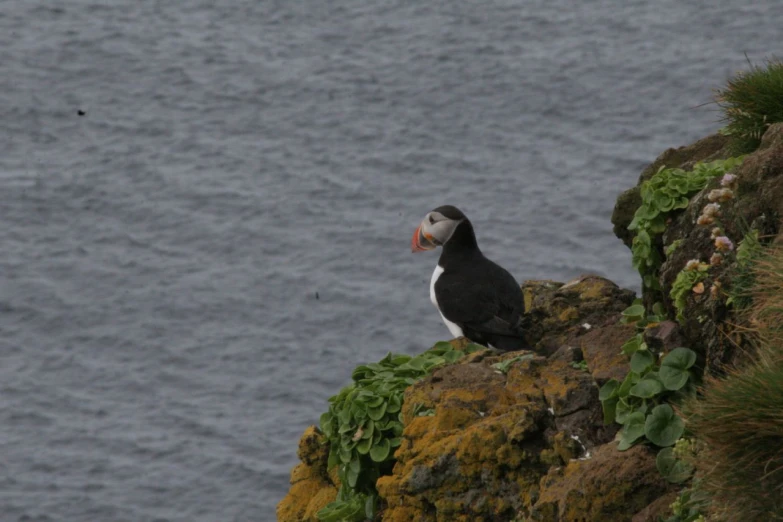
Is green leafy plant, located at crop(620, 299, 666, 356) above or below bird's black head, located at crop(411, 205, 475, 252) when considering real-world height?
above

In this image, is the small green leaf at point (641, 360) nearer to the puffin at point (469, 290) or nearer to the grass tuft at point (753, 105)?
the grass tuft at point (753, 105)

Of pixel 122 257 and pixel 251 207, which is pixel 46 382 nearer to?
pixel 122 257

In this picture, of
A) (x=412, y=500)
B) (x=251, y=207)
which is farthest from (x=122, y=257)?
(x=412, y=500)

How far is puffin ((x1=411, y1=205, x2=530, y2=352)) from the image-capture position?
35.2ft

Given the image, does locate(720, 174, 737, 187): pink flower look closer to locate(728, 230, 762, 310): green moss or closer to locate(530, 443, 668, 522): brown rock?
locate(728, 230, 762, 310): green moss

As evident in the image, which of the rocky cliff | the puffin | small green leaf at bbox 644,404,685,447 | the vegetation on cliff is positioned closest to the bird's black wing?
the puffin

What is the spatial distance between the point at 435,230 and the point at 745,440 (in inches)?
244

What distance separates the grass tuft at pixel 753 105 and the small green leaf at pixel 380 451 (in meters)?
3.38

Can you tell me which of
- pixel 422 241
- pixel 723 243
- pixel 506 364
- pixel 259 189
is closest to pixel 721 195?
pixel 723 243

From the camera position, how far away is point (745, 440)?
6.19 metres

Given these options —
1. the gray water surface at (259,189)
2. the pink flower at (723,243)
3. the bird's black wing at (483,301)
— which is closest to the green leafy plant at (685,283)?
the pink flower at (723,243)

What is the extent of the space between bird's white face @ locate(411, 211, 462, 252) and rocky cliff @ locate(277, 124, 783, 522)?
257 cm

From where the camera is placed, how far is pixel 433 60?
40.7 m

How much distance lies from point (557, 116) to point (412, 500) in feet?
95.6
